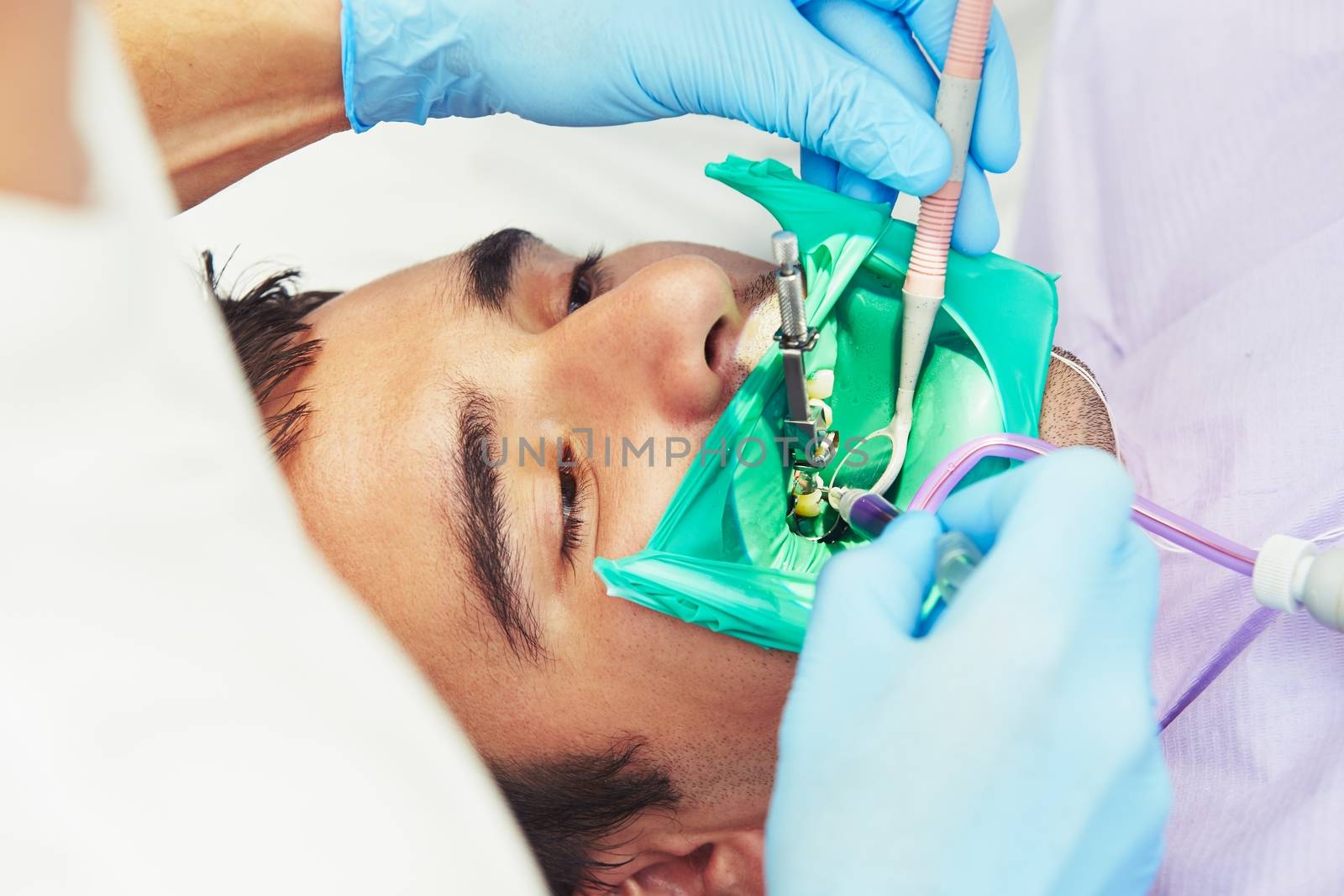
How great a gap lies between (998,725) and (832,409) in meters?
0.48

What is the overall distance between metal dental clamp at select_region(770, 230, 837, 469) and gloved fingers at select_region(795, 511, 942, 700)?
206 millimetres

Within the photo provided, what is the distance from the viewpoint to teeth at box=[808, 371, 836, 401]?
107cm

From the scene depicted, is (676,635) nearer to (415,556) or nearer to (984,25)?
(415,556)

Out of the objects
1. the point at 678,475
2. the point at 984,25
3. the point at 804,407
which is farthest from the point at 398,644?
the point at 984,25

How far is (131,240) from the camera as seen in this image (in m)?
0.70

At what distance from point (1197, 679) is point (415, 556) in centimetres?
86

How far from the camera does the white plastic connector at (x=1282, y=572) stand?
820mm

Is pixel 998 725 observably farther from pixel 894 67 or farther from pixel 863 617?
pixel 894 67

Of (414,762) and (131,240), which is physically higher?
(131,240)

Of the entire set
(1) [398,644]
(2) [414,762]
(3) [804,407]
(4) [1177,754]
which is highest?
(3) [804,407]

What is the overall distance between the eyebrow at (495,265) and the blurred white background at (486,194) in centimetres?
66

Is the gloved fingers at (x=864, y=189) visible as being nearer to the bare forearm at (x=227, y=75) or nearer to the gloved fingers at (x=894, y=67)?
the gloved fingers at (x=894, y=67)

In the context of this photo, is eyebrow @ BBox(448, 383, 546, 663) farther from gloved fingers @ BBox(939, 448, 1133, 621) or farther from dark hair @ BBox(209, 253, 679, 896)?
gloved fingers @ BBox(939, 448, 1133, 621)

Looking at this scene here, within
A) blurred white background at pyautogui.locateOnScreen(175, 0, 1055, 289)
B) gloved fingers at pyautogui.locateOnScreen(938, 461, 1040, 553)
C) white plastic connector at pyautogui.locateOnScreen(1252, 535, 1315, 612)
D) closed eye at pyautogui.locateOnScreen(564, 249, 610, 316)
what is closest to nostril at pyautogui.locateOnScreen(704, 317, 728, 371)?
closed eye at pyautogui.locateOnScreen(564, 249, 610, 316)
